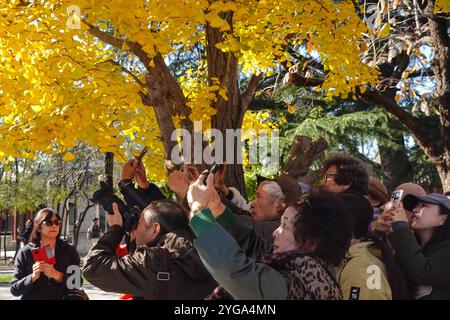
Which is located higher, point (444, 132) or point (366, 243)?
point (444, 132)

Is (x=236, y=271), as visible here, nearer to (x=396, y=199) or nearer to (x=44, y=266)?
(x=396, y=199)

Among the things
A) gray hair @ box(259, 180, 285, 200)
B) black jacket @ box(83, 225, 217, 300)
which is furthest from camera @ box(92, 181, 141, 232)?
gray hair @ box(259, 180, 285, 200)

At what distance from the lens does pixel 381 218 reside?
3.30 m

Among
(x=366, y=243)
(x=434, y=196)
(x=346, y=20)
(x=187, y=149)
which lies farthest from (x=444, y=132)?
(x=366, y=243)

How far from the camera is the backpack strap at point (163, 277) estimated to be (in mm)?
2906

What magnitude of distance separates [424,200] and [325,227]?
1132 millimetres

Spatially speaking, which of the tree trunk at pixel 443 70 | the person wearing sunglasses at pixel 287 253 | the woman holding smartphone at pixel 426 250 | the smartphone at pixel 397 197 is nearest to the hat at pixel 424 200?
the woman holding smartphone at pixel 426 250

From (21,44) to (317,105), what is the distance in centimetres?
1387

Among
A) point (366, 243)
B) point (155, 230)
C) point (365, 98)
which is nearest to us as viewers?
point (366, 243)

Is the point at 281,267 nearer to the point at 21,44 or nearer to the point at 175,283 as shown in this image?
the point at 175,283

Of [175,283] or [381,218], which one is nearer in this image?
[175,283]

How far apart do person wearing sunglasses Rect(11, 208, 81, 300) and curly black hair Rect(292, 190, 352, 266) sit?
2.59 m

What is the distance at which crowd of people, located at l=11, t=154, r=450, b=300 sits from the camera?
2.11 meters

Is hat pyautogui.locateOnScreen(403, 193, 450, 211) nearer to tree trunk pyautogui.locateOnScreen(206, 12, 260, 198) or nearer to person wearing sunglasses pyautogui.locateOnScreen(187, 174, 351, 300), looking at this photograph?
person wearing sunglasses pyautogui.locateOnScreen(187, 174, 351, 300)
